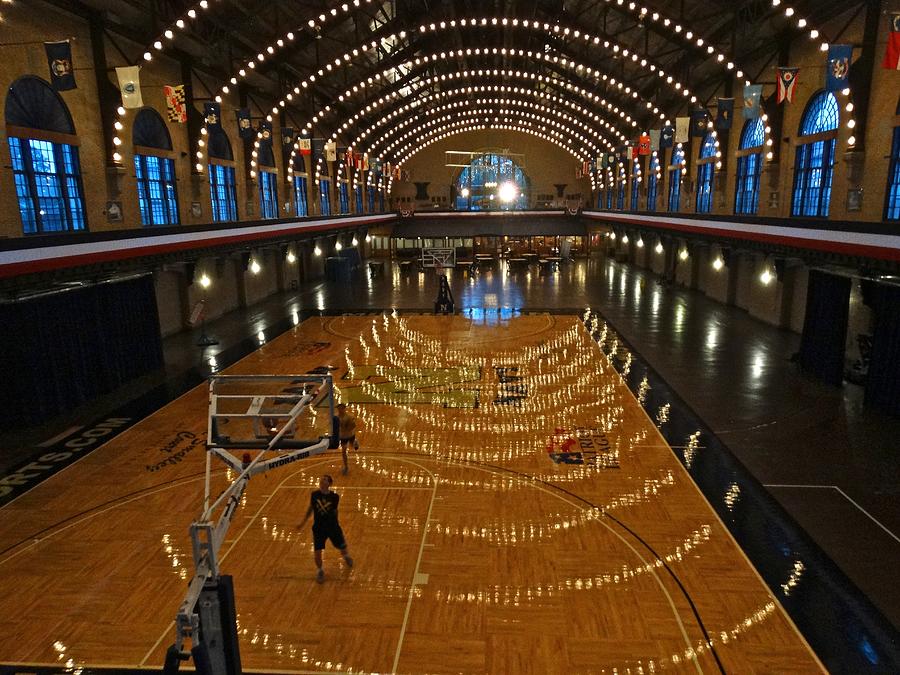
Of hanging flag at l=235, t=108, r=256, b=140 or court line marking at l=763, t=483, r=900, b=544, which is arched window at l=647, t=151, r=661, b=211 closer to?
hanging flag at l=235, t=108, r=256, b=140

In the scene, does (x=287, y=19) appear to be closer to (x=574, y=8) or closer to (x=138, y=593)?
(x=574, y=8)

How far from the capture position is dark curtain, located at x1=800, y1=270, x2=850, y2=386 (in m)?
15.7

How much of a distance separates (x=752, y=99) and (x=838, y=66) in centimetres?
476

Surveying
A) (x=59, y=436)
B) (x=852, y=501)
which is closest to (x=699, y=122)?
(x=852, y=501)

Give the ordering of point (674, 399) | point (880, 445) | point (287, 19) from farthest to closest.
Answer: point (287, 19) → point (674, 399) → point (880, 445)

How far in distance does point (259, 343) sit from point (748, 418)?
16.3 meters

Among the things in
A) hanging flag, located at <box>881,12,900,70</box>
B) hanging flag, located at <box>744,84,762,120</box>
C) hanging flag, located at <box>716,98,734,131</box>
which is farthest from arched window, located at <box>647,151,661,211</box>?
hanging flag, located at <box>881,12,900,70</box>

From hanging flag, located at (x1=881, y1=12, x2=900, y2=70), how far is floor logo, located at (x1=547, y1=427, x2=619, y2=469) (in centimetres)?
897

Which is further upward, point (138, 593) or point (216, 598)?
point (216, 598)

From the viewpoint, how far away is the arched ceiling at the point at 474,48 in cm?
2170

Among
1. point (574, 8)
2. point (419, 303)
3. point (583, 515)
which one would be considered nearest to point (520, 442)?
point (583, 515)

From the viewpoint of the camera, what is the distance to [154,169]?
849 inches

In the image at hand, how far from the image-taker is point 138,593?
25.4 ft

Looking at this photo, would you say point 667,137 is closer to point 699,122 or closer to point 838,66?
point 699,122
